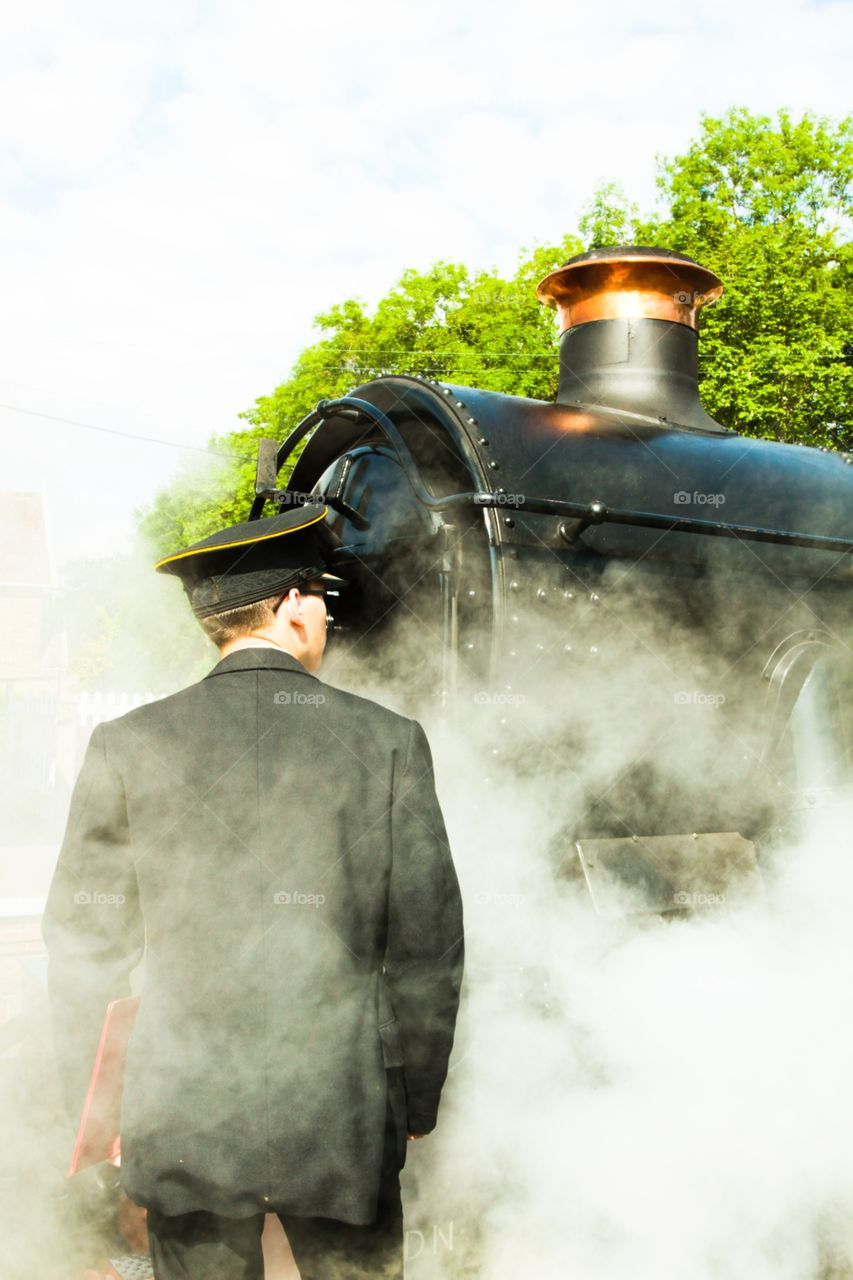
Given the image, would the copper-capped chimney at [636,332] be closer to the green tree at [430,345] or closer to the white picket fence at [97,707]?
the white picket fence at [97,707]

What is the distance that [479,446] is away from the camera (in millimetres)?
2758

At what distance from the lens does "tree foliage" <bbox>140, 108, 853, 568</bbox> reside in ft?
35.7

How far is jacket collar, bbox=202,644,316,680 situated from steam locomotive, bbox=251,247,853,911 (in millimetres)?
1021

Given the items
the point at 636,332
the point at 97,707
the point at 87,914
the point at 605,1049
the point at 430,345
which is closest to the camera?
the point at 87,914

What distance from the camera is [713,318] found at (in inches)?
440

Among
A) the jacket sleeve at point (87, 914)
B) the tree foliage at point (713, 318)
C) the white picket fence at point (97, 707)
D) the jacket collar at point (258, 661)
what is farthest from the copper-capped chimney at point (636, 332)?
the white picket fence at point (97, 707)

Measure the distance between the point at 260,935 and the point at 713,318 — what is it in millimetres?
10955

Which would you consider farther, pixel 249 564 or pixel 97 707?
pixel 97 707

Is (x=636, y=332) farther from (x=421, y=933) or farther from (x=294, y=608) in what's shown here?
(x=421, y=933)

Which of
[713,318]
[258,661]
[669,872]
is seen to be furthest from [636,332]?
[713,318]

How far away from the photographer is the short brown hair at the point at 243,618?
1768 millimetres

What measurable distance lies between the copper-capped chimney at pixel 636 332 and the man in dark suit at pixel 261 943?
230 cm

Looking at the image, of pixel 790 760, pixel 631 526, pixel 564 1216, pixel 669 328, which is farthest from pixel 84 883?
pixel 669 328

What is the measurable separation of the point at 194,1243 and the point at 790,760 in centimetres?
220
